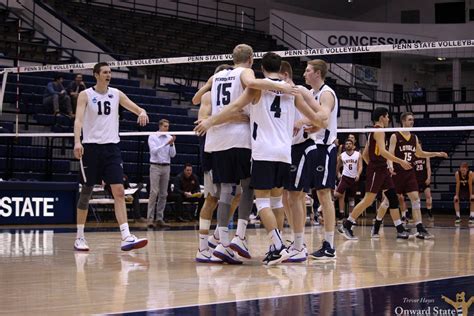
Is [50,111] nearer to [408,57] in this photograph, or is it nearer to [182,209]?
[182,209]

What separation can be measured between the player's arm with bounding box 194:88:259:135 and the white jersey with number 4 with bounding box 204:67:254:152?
23cm

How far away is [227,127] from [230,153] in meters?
0.23

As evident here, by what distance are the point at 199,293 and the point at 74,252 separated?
12.4ft

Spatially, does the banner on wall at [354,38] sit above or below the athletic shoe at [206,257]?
above

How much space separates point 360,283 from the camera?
20.1 feet

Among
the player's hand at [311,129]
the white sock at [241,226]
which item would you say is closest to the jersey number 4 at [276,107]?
the player's hand at [311,129]

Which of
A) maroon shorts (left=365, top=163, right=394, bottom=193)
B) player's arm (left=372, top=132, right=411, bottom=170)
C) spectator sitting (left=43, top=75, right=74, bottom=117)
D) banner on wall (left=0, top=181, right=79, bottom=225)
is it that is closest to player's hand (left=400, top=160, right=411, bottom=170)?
player's arm (left=372, top=132, right=411, bottom=170)

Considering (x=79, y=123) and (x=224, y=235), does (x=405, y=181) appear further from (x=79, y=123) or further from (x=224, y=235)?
(x=79, y=123)

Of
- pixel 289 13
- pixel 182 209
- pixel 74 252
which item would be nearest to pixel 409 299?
pixel 74 252

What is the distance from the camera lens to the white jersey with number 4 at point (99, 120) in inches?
356

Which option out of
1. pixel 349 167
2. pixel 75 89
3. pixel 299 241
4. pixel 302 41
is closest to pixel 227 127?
pixel 299 241

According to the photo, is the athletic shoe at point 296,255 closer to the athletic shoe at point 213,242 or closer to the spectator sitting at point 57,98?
the athletic shoe at point 213,242

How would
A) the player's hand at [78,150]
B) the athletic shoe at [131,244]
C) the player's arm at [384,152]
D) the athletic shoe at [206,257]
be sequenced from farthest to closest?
the player's arm at [384,152], the athletic shoe at [131,244], the player's hand at [78,150], the athletic shoe at [206,257]

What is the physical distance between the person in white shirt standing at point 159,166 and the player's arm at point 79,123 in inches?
247
